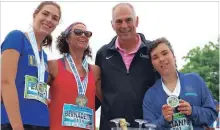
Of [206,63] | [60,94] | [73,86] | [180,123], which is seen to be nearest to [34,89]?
[60,94]

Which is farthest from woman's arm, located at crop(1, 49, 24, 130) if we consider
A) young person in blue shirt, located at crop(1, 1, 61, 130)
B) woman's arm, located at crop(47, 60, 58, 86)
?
woman's arm, located at crop(47, 60, 58, 86)

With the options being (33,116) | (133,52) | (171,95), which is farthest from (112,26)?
(33,116)

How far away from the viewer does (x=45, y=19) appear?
12.6 ft

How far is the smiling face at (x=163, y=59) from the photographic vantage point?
12.6 ft

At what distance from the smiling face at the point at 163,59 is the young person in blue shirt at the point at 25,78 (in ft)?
3.75

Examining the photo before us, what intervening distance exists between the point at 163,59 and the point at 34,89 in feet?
4.42

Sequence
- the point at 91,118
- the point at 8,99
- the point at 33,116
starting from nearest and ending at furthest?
the point at 8,99 → the point at 33,116 → the point at 91,118

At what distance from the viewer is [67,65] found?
166 inches

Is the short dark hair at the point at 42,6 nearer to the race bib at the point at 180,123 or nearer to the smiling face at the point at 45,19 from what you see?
the smiling face at the point at 45,19

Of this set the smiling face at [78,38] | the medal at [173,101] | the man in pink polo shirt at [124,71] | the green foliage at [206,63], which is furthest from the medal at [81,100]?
the green foliage at [206,63]

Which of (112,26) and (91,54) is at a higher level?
(112,26)

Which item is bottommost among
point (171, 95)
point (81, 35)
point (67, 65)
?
point (171, 95)

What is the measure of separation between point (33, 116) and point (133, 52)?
1.50 metres

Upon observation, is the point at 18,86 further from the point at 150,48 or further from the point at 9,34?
the point at 150,48
